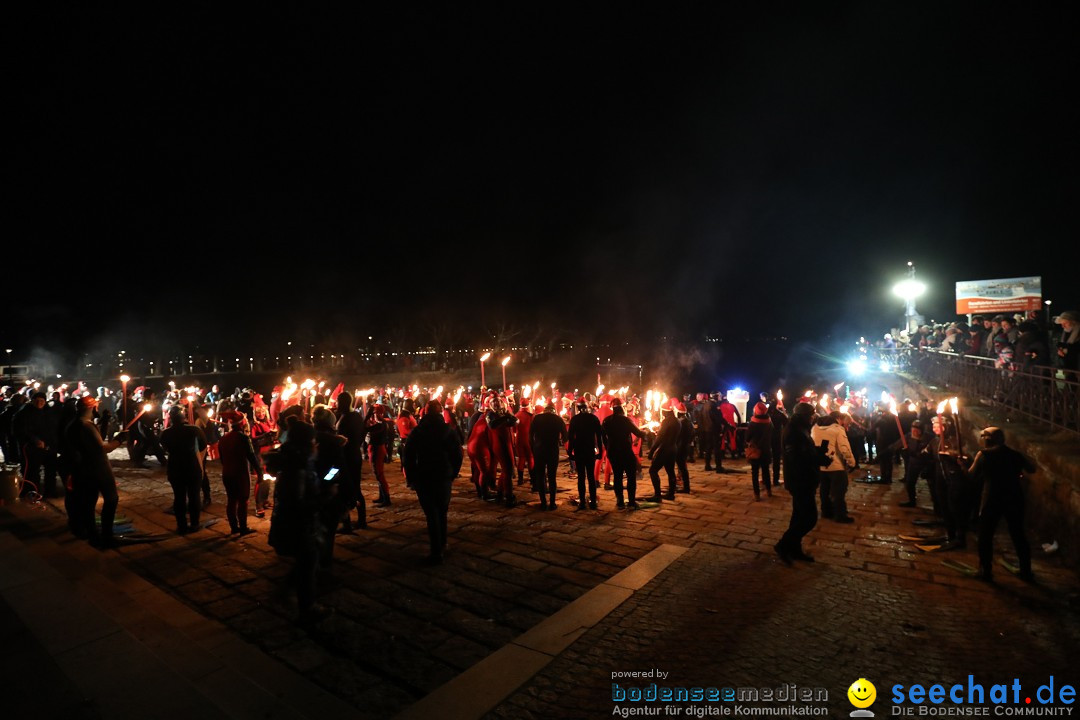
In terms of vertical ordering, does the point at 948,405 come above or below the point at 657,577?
above

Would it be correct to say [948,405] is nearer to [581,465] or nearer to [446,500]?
[581,465]

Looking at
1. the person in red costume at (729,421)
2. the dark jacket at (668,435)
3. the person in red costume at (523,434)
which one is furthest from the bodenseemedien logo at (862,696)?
the person in red costume at (729,421)

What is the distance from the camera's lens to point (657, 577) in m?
6.05

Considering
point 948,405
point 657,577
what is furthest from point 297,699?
point 948,405

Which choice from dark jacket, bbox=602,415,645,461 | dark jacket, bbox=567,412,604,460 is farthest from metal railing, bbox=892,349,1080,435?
dark jacket, bbox=567,412,604,460

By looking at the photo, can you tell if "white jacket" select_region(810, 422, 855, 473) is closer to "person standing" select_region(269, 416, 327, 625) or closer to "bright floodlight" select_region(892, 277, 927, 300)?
"person standing" select_region(269, 416, 327, 625)

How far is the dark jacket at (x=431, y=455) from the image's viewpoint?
6648mm

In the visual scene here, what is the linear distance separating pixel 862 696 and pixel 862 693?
0.03 meters

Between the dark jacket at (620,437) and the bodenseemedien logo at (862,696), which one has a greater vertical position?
the dark jacket at (620,437)

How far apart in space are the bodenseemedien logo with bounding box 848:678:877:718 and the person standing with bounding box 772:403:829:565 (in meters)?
2.67

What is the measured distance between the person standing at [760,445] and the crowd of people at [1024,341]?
4.15 m

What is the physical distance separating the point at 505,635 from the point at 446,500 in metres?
2.24

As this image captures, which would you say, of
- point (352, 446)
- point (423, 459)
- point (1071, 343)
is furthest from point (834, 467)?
point (352, 446)

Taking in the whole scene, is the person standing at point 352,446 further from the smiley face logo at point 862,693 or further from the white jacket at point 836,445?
the white jacket at point 836,445
